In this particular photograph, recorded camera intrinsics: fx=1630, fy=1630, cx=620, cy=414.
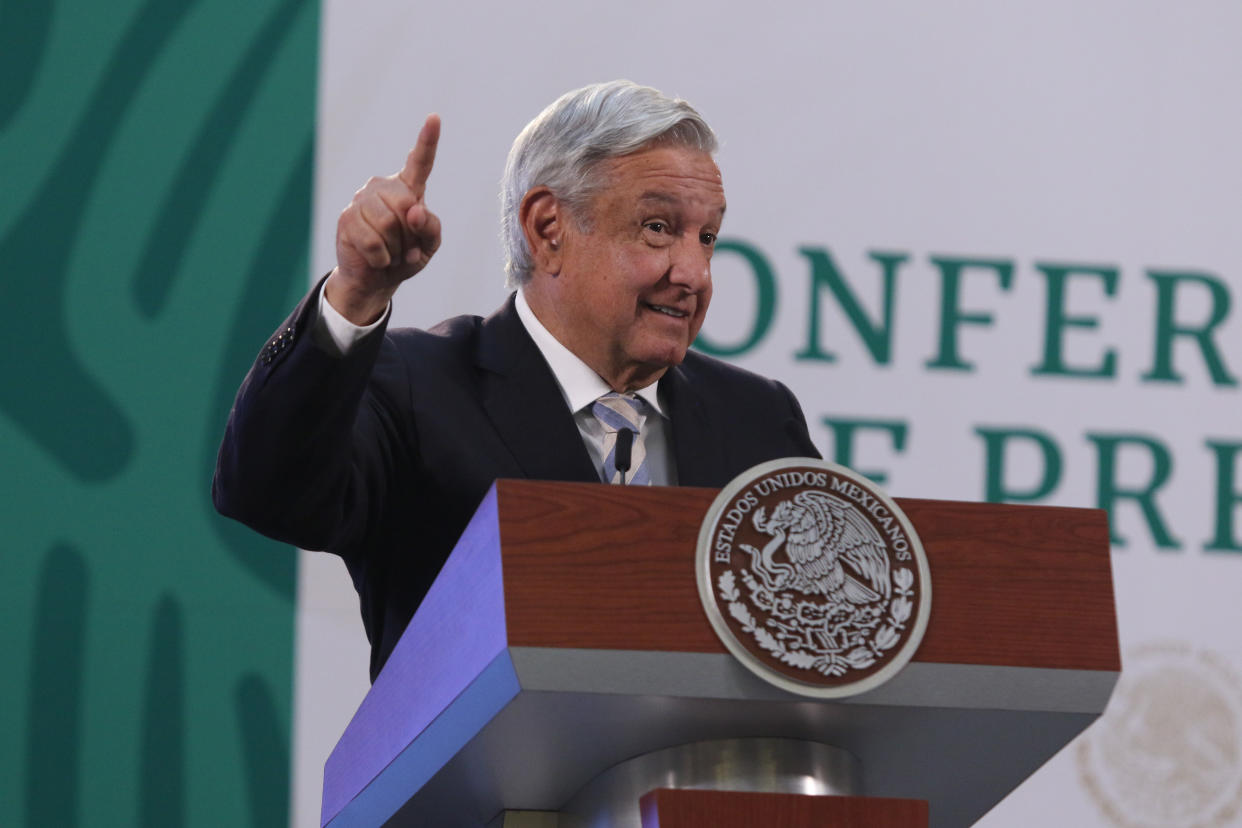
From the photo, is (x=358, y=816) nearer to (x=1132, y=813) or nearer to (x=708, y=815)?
(x=708, y=815)

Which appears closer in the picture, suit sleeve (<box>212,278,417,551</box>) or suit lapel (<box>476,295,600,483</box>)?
suit sleeve (<box>212,278,417,551</box>)

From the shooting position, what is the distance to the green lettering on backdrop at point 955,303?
10.5 ft

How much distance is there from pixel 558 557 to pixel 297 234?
2084 mm

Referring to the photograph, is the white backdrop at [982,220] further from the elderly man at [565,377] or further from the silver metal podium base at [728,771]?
the silver metal podium base at [728,771]

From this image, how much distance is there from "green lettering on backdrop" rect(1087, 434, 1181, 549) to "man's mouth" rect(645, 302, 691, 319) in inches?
61.4

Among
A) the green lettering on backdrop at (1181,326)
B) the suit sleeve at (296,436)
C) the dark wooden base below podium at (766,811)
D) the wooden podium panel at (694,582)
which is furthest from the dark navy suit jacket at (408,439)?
the green lettering on backdrop at (1181,326)

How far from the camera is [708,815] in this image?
112cm

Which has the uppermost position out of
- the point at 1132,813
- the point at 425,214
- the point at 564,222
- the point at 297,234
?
the point at 297,234

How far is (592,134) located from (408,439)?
43 cm

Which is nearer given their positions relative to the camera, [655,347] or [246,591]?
[655,347]

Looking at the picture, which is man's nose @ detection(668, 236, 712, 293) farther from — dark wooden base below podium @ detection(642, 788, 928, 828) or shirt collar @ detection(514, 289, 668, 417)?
dark wooden base below podium @ detection(642, 788, 928, 828)

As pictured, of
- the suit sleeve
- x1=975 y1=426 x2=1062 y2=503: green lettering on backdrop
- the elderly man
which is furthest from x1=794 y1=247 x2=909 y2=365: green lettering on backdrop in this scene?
the suit sleeve

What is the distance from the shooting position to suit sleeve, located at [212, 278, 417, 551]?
1.46m

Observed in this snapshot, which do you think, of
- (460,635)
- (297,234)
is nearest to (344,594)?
(297,234)
